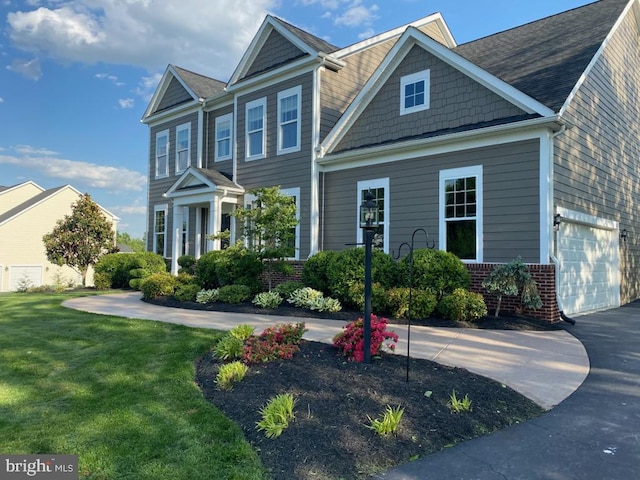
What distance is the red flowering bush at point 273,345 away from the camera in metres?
5.52

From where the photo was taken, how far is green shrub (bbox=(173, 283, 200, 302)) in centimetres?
1228

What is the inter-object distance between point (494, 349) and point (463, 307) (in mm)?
2150

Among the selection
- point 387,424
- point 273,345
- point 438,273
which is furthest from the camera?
point 438,273

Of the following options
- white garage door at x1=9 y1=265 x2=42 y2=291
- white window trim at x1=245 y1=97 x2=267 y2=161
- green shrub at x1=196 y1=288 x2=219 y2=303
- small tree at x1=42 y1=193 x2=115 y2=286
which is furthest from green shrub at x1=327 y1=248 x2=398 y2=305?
white garage door at x1=9 y1=265 x2=42 y2=291

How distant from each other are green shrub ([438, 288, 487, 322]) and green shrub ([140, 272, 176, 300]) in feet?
26.0

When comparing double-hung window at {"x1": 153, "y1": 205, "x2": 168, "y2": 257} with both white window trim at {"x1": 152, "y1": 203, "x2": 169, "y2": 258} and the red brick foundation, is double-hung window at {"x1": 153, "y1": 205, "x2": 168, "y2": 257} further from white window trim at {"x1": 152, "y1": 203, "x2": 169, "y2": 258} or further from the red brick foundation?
the red brick foundation

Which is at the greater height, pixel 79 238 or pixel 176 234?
pixel 176 234

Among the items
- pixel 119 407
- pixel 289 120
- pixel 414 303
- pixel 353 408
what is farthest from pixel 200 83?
pixel 353 408

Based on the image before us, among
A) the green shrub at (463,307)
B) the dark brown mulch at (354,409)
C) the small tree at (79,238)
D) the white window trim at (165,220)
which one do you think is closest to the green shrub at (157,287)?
the white window trim at (165,220)

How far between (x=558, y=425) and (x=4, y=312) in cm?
1131

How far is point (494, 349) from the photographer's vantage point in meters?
6.74

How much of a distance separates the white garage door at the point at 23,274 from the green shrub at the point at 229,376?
3476 cm

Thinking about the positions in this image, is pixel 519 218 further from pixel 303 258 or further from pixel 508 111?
pixel 303 258

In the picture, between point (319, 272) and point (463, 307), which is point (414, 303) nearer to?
point (463, 307)
